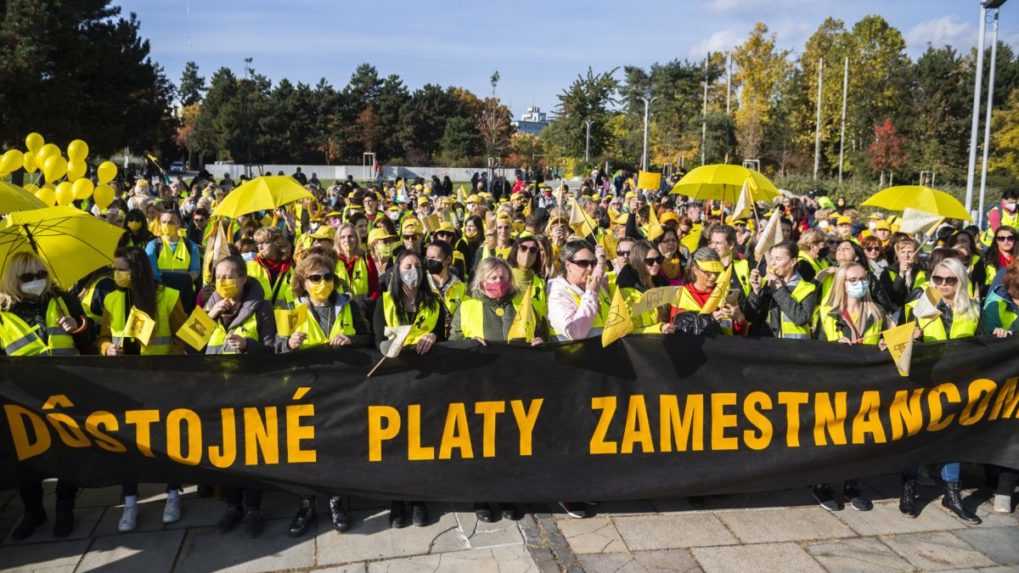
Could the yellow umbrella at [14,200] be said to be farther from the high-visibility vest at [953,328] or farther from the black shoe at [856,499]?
the high-visibility vest at [953,328]

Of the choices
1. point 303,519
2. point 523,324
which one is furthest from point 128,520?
point 523,324

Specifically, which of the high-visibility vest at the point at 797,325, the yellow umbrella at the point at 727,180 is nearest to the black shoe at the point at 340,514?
the high-visibility vest at the point at 797,325

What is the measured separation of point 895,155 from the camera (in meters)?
45.8

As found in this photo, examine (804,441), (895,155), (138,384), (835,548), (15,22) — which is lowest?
(835,548)

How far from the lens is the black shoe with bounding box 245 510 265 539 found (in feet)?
15.4

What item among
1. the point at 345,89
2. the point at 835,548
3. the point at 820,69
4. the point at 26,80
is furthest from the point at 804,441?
the point at 345,89

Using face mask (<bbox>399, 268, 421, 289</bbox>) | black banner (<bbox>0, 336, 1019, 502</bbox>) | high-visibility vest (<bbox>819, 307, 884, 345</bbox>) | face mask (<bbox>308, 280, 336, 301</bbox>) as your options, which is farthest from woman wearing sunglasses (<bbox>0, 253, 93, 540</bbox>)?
high-visibility vest (<bbox>819, 307, 884, 345</bbox>)

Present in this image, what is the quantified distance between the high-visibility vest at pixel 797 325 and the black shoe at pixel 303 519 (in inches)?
130

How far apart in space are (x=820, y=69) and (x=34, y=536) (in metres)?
52.9

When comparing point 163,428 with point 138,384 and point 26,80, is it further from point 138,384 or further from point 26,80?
point 26,80

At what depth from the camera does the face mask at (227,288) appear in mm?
4812

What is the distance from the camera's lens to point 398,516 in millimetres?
4832

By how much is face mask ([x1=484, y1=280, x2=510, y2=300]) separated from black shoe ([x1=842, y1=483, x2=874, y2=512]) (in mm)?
2617

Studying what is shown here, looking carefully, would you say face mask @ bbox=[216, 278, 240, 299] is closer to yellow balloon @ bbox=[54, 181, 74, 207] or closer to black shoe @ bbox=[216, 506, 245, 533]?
black shoe @ bbox=[216, 506, 245, 533]
